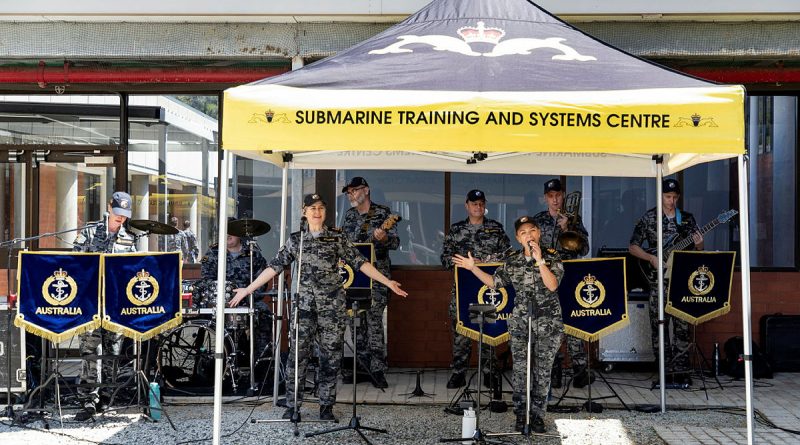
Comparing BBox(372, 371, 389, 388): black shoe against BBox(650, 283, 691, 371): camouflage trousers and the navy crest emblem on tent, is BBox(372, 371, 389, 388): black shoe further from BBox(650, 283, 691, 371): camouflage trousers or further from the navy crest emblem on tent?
the navy crest emblem on tent

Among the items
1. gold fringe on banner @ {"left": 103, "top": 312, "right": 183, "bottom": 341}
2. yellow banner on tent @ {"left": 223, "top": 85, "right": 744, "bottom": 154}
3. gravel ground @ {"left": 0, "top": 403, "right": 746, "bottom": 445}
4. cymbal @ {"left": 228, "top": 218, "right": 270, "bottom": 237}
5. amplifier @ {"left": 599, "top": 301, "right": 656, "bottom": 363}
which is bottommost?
gravel ground @ {"left": 0, "top": 403, "right": 746, "bottom": 445}

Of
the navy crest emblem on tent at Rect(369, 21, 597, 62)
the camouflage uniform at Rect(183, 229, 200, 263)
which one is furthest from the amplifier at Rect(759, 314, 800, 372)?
the camouflage uniform at Rect(183, 229, 200, 263)

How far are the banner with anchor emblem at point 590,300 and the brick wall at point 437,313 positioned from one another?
2.25 metres

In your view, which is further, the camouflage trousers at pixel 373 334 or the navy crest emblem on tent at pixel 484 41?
the camouflage trousers at pixel 373 334

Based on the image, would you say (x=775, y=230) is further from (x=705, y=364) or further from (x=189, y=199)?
(x=189, y=199)

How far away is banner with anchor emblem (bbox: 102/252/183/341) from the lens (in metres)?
7.67

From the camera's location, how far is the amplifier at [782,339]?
32.6 ft

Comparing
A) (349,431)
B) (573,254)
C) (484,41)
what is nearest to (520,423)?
(349,431)

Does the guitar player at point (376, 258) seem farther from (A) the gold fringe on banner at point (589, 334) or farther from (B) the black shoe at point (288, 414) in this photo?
(A) the gold fringe on banner at point (589, 334)

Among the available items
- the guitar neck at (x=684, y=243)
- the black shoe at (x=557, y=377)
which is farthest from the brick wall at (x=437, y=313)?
the black shoe at (x=557, y=377)

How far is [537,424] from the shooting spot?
7258 millimetres

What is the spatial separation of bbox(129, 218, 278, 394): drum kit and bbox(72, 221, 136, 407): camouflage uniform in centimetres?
62

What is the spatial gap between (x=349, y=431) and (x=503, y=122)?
2.96m

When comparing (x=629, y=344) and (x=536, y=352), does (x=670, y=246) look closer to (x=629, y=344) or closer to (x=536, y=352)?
(x=629, y=344)
